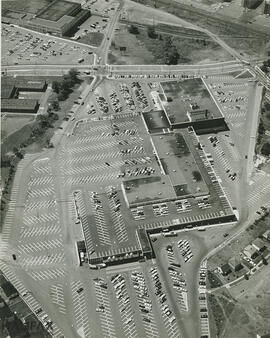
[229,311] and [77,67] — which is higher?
[77,67]

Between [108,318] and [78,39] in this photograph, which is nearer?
[108,318]

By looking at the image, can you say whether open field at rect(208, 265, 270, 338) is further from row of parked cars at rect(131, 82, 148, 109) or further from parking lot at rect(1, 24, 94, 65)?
parking lot at rect(1, 24, 94, 65)

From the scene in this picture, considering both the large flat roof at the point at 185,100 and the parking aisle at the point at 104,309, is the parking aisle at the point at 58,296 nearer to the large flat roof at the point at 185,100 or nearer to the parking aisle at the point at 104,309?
the parking aisle at the point at 104,309

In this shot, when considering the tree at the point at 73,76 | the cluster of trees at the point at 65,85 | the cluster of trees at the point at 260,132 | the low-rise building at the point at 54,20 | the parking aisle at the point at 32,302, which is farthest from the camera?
the low-rise building at the point at 54,20

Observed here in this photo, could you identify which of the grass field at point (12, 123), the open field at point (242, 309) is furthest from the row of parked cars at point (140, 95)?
the open field at point (242, 309)

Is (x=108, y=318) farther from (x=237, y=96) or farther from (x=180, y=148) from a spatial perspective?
(x=237, y=96)

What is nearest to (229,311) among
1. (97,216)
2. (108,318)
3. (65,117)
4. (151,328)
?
(151,328)

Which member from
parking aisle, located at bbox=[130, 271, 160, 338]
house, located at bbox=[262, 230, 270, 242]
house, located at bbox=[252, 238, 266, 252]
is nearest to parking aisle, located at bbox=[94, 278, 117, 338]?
parking aisle, located at bbox=[130, 271, 160, 338]
